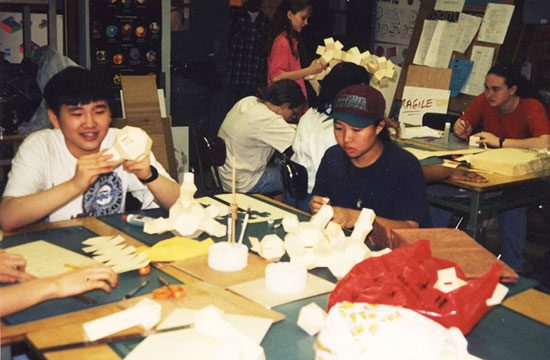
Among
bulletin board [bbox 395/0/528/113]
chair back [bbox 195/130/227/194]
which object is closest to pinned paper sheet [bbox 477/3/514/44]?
bulletin board [bbox 395/0/528/113]

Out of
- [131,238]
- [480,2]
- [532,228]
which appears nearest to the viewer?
[131,238]

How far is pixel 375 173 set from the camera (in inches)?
110

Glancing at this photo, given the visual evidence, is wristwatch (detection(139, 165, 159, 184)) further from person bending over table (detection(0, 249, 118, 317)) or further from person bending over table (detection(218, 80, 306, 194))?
person bending over table (detection(218, 80, 306, 194))

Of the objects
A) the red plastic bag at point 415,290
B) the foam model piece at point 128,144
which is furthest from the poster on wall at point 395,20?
the red plastic bag at point 415,290

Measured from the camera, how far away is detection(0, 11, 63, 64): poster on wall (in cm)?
480

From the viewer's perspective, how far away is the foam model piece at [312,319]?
158 cm

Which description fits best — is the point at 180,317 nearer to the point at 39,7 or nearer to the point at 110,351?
the point at 110,351

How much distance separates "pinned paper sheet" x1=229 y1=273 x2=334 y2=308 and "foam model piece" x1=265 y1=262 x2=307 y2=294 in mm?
18

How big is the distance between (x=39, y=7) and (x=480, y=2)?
3.83 metres

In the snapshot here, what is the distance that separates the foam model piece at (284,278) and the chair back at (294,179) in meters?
1.73

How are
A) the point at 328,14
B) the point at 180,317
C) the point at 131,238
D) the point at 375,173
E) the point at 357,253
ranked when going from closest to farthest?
the point at 180,317 → the point at 357,253 → the point at 131,238 → the point at 375,173 → the point at 328,14

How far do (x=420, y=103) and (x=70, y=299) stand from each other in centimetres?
424

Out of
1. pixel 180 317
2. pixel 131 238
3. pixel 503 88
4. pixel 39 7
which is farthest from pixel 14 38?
pixel 180 317

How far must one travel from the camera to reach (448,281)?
1.67 metres
